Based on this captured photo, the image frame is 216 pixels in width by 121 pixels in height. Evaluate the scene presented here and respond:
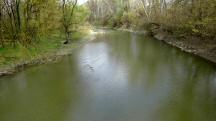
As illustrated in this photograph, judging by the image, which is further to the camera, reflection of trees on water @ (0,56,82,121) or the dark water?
reflection of trees on water @ (0,56,82,121)

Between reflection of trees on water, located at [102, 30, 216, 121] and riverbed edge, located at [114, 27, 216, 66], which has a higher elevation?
riverbed edge, located at [114, 27, 216, 66]

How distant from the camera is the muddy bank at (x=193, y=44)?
2070cm

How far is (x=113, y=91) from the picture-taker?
1328cm

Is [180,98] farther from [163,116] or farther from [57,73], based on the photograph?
[57,73]

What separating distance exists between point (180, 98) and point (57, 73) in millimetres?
9282

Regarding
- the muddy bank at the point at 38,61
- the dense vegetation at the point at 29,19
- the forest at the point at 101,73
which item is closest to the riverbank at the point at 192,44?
the forest at the point at 101,73

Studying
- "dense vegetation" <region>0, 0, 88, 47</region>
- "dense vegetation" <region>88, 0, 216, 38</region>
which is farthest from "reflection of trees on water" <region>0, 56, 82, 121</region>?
"dense vegetation" <region>88, 0, 216, 38</region>

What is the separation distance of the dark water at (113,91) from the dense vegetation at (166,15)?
4.19 m

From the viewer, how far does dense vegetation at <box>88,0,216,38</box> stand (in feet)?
70.6

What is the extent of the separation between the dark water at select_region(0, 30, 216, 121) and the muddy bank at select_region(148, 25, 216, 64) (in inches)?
55.8

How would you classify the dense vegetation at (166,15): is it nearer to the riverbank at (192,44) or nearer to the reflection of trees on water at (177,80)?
the riverbank at (192,44)

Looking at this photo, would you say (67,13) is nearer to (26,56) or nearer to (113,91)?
(26,56)

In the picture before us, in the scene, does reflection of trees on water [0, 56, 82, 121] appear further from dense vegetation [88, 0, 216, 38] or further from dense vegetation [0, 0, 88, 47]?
dense vegetation [88, 0, 216, 38]

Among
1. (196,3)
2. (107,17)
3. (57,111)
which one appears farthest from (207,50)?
(107,17)
